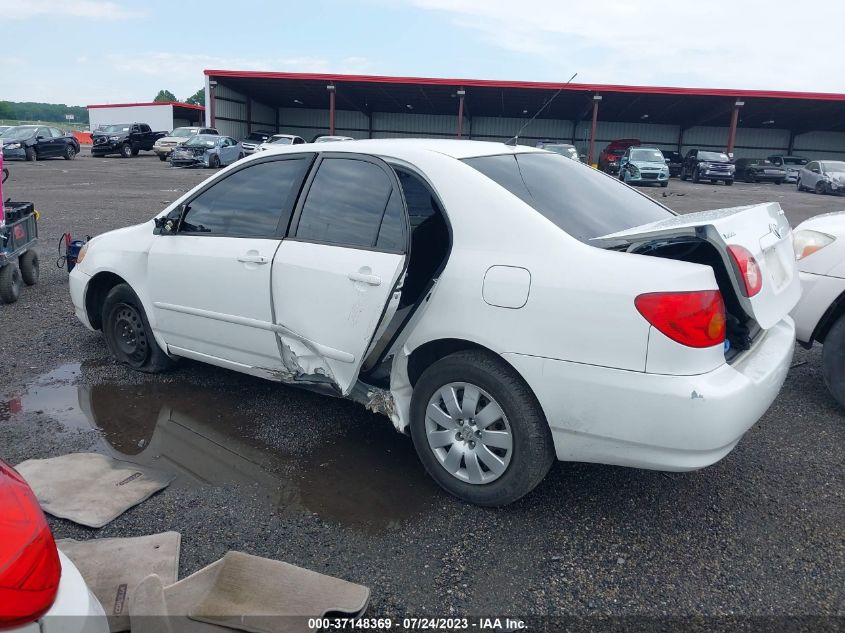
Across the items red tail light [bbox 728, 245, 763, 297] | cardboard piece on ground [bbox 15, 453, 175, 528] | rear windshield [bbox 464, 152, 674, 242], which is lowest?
cardboard piece on ground [bbox 15, 453, 175, 528]

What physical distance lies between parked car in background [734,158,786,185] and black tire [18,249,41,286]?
33.8 m

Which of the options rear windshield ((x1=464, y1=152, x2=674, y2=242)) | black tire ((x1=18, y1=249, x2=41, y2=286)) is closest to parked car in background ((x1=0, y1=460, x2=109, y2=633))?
rear windshield ((x1=464, y1=152, x2=674, y2=242))

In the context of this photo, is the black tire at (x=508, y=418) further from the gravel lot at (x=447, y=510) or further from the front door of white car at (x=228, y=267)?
the front door of white car at (x=228, y=267)

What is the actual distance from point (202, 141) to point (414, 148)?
27561 millimetres

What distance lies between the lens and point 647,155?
26.2 m

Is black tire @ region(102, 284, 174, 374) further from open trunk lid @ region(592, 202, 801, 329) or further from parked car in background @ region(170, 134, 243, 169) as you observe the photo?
parked car in background @ region(170, 134, 243, 169)

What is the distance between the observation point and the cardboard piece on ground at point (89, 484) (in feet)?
10.1

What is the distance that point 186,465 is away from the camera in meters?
3.57

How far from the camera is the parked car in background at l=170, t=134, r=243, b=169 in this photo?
2808 cm

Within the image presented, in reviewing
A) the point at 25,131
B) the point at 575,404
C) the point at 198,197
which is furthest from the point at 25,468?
the point at 25,131

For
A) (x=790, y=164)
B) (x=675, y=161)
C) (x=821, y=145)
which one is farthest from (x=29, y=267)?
(x=821, y=145)

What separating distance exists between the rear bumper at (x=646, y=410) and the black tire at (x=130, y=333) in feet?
9.45

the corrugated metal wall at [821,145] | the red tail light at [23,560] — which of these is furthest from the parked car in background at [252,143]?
the corrugated metal wall at [821,145]

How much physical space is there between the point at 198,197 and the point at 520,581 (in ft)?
10.0
